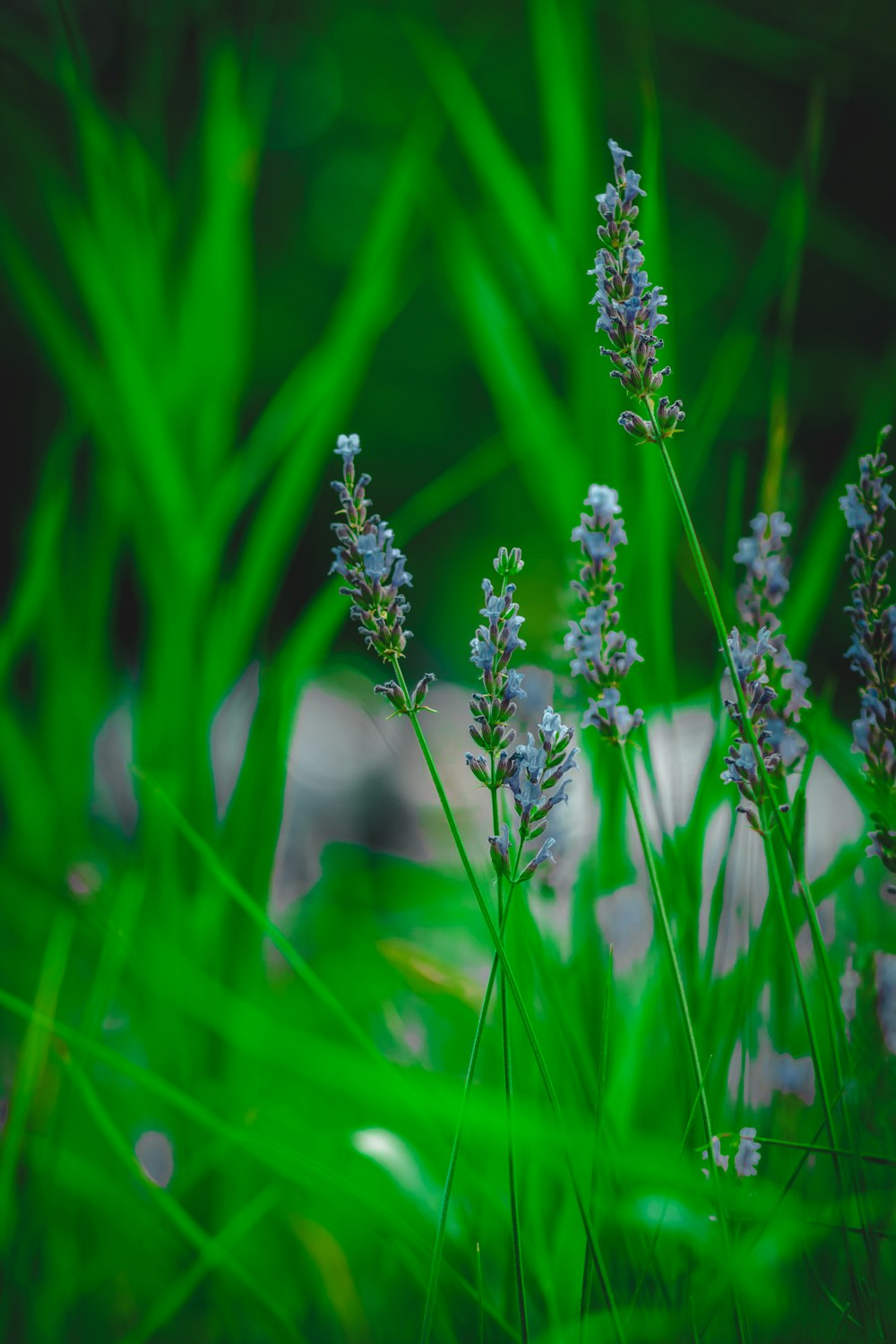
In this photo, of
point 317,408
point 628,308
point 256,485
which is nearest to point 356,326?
point 317,408

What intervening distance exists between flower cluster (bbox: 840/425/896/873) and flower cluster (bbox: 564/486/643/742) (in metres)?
0.05

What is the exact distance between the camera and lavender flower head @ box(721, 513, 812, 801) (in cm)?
22

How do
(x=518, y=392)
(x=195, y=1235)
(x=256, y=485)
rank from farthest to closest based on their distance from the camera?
(x=256, y=485) → (x=518, y=392) → (x=195, y=1235)

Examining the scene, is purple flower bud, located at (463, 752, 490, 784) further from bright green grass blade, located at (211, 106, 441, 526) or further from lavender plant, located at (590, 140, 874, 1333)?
bright green grass blade, located at (211, 106, 441, 526)

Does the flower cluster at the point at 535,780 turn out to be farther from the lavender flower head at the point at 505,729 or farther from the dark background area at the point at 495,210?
the dark background area at the point at 495,210

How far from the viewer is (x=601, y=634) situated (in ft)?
0.77

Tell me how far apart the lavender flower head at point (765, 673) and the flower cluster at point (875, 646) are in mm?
Answer: 16

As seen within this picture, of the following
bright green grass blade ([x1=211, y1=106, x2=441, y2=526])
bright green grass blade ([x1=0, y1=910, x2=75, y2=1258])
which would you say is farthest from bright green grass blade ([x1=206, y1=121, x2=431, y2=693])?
bright green grass blade ([x1=0, y1=910, x2=75, y2=1258])

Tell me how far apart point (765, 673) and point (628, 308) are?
9cm

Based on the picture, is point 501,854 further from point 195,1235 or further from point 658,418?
point 195,1235

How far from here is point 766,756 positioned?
23 centimetres

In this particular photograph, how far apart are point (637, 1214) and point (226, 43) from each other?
0.60 m

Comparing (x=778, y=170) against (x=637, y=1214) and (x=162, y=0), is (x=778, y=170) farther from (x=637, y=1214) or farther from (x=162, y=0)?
(x=637, y=1214)

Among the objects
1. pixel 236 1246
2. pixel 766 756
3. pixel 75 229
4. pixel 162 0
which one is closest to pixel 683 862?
pixel 766 756
